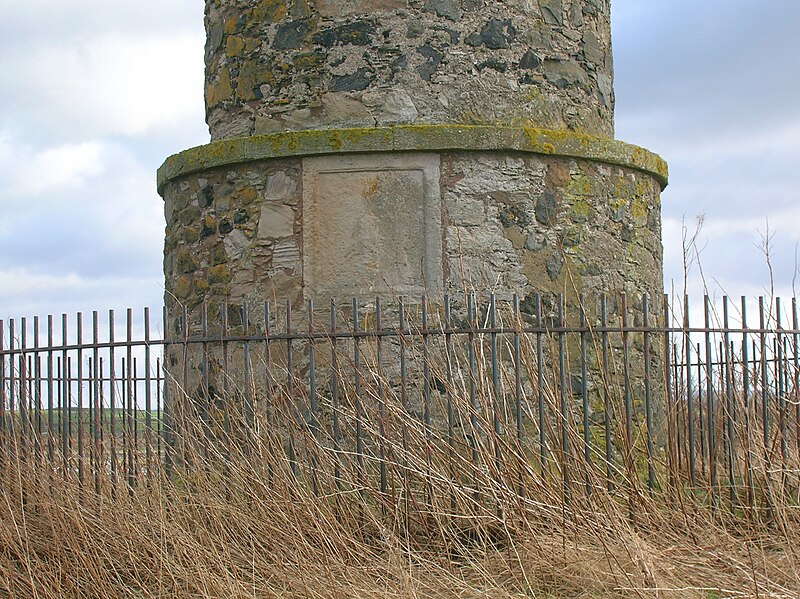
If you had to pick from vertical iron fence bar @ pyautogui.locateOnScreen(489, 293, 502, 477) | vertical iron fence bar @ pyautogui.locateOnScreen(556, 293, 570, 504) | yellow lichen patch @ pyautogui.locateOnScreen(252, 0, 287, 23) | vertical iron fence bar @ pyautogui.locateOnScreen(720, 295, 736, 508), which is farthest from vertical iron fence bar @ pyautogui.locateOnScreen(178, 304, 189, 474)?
vertical iron fence bar @ pyautogui.locateOnScreen(720, 295, 736, 508)

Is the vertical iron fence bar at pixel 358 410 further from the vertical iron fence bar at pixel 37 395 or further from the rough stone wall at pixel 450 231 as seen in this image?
the vertical iron fence bar at pixel 37 395

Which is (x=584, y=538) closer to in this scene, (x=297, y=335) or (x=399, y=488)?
(x=399, y=488)

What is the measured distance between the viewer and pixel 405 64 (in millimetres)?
7223

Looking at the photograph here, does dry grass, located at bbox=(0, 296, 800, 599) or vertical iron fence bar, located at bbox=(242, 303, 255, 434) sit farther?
vertical iron fence bar, located at bbox=(242, 303, 255, 434)

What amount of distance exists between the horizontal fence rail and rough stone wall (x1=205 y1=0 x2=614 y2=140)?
4.46 feet

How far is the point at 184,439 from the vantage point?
21.0ft

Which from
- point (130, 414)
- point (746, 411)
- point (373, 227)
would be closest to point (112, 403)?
point (130, 414)

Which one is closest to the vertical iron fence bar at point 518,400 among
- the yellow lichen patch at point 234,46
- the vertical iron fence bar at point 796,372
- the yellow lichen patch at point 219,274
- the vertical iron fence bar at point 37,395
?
the vertical iron fence bar at point 796,372

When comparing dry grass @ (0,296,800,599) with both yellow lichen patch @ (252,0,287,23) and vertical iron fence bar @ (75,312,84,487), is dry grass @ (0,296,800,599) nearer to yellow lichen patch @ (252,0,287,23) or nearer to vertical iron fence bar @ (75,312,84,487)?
vertical iron fence bar @ (75,312,84,487)

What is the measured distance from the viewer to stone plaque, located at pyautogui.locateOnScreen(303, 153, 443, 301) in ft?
23.1

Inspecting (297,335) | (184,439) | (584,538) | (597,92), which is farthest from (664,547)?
(597,92)

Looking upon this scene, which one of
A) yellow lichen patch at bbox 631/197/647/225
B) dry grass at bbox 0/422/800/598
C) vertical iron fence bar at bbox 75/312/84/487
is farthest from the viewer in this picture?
yellow lichen patch at bbox 631/197/647/225

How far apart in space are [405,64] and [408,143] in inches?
23.9

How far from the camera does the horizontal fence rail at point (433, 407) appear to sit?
5.96 metres
